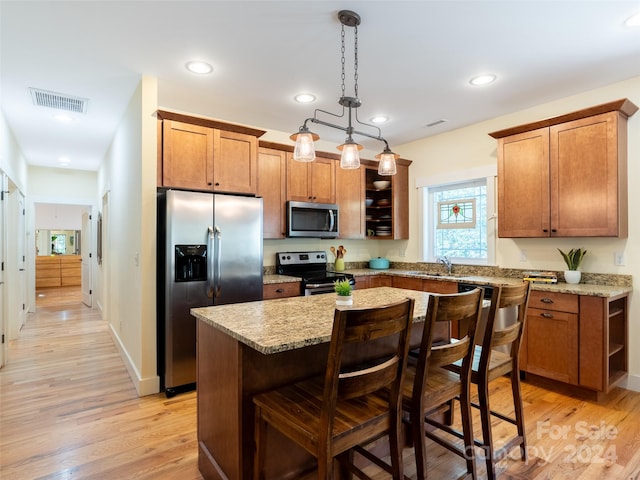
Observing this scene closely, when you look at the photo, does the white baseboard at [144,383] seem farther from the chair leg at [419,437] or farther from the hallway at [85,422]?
the chair leg at [419,437]

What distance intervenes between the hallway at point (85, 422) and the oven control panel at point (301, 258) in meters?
1.83

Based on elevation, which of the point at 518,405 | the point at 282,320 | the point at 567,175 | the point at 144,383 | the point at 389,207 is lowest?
the point at 144,383

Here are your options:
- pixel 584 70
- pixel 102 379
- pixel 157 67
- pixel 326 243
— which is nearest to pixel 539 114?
pixel 584 70

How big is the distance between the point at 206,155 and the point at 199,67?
73 centimetres

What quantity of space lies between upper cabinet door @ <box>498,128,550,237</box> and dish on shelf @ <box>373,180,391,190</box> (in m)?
1.58

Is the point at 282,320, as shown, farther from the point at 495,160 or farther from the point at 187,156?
the point at 495,160

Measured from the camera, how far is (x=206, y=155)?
10.6ft

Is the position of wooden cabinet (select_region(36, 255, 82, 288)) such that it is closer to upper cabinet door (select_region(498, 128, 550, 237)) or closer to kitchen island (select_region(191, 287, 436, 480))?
kitchen island (select_region(191, 287, 436, 480))

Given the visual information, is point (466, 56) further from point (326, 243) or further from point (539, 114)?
point (326, 243)

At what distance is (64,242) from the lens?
10.8 meters

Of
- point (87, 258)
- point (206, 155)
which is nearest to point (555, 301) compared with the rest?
point (206, 155)

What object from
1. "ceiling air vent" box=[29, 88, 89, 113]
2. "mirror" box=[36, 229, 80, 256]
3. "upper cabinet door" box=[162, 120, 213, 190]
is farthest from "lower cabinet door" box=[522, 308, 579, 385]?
"mirror" box=[36, 229, 80, 256]

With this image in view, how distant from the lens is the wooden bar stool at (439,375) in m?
1.52

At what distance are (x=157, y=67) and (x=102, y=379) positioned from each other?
9.22ft
